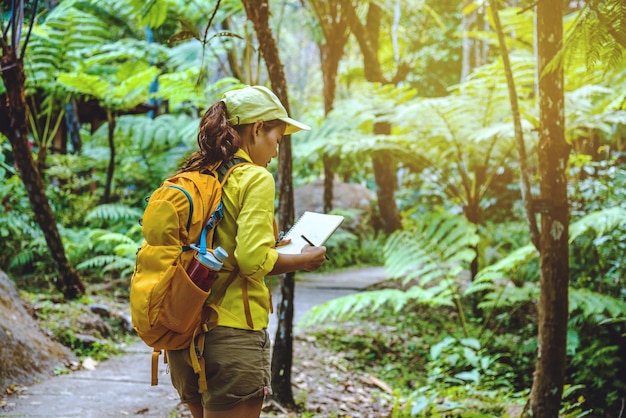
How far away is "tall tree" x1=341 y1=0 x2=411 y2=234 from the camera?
31.7 feet

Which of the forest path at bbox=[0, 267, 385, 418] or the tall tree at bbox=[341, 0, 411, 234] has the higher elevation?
the tall tree at bbox=[341, 0, 411, 234]

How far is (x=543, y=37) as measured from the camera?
3.26 metres

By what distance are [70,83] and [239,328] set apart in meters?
6.28

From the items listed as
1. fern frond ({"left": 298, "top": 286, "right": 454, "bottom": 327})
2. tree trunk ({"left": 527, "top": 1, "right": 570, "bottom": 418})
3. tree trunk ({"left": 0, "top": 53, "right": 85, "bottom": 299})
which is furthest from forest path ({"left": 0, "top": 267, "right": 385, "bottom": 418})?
tree trunk ({"left": 527, "top": 1, "right": 570, "bottom": 418})

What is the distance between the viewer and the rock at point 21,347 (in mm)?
3963

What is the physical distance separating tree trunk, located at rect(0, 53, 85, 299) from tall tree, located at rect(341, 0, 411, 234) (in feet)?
17.0

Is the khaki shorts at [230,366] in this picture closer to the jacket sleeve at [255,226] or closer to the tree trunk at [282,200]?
the jacket sleeve at [255,226]

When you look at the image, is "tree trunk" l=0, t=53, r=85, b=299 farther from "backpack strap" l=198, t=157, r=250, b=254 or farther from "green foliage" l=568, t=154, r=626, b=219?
"green foliage" l=568, t=154, r=626, b=219

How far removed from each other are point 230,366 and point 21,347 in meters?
3.03

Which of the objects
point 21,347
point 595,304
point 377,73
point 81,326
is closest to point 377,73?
point 377,73

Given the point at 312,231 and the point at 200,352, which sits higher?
the point at 312,231

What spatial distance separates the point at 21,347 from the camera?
417cm

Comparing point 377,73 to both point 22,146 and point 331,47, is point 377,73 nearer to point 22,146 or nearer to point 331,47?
point 331,47

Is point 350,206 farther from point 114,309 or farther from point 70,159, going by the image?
point 114,309
